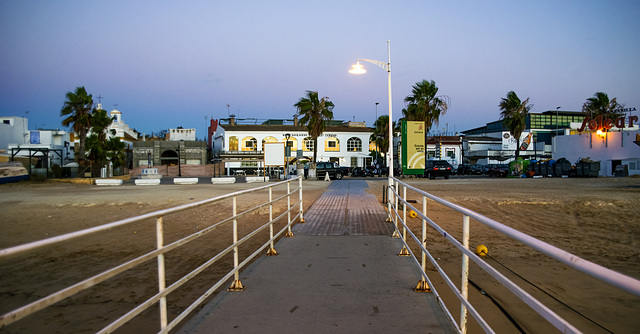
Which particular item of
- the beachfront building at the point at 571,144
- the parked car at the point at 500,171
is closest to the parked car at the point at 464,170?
the beachfront building at the point at 571,144

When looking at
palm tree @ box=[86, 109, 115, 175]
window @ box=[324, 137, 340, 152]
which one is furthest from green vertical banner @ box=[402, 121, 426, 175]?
window @ box=[324, 137, 340, 152]

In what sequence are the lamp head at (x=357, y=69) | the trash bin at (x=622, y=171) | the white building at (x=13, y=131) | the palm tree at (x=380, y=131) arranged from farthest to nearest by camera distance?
the palm tree at (x=380, y=131), the white building at (x=13, y=131), the trash bin at (x=622, y=171), the lamp head at (x=357, y=69)

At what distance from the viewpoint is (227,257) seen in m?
8.60

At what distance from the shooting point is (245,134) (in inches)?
2596

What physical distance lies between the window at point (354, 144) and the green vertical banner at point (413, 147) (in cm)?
4903

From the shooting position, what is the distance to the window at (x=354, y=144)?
7031cm

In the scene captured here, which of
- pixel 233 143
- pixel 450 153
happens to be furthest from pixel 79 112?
pixel 450 153

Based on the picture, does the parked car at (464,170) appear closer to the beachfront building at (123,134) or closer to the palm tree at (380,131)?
the palm tree at (380,131)

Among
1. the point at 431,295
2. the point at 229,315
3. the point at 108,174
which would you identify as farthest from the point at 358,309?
the point at 108,174

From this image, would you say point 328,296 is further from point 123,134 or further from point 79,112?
point 123,134

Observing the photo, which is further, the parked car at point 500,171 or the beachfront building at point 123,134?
the beachfront building at point 123,134

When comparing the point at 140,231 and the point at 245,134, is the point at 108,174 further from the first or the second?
the point at 140,231

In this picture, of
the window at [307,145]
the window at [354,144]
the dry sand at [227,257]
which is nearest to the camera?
the dry sand at [227,257]

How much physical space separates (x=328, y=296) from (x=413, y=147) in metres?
17.3
